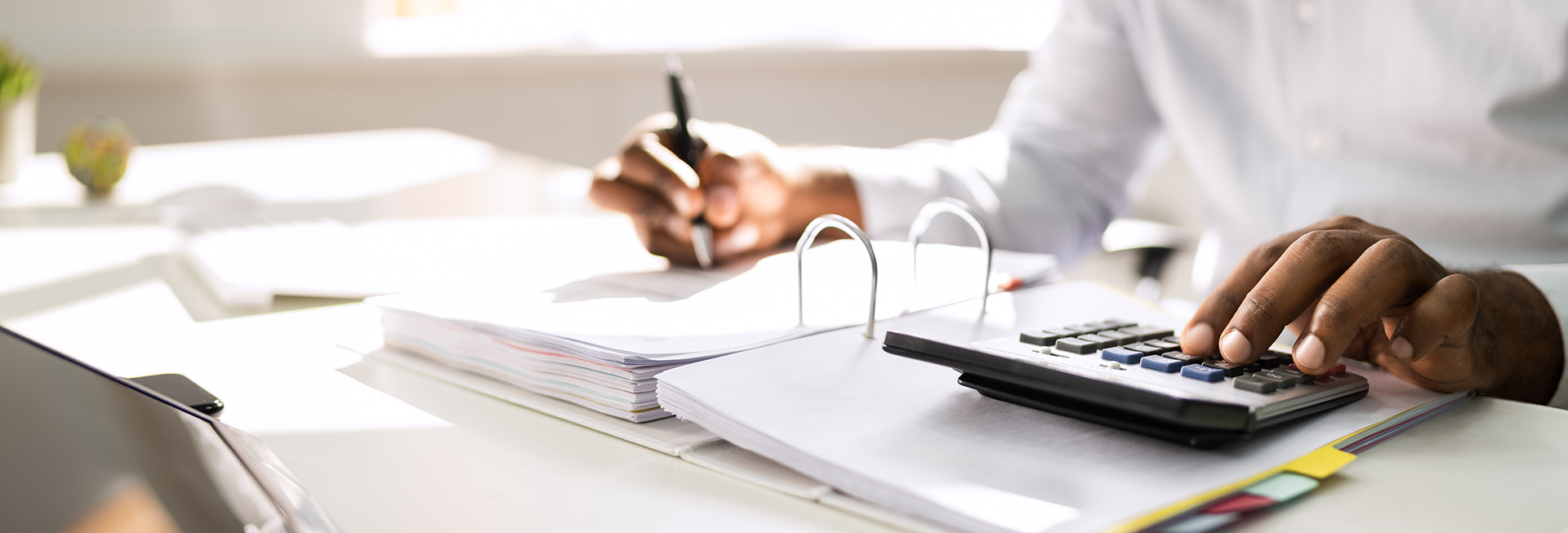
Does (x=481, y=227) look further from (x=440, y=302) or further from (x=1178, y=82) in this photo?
(x=1178, y=82)

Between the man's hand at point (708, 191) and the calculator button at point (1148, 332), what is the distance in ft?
1.21

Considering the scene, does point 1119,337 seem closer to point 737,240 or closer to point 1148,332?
point 1148,332

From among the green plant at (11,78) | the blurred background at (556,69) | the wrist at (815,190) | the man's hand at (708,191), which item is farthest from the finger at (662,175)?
the blurred background at (556,69)

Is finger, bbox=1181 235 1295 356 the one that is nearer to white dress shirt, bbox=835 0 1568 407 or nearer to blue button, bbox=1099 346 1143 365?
blue button, bbox=1099 346 1143 365

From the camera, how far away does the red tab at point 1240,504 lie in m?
0.33

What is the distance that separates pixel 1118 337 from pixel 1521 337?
0.25m

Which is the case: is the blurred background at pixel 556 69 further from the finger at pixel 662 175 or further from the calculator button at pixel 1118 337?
the calculator button at pixel 1118 337

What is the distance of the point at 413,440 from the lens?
17.7 inches

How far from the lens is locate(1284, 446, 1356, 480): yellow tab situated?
0.36 m

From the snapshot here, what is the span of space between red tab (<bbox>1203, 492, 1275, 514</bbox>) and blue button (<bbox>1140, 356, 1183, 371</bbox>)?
8 cm

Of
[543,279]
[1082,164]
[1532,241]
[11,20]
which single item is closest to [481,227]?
[543,279]

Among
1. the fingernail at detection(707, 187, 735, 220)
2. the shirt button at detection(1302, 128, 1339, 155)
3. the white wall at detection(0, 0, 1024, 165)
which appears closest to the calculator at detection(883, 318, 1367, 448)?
the fingernail at detection(707, 187, 735, 220)

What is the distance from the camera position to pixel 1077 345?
44cm

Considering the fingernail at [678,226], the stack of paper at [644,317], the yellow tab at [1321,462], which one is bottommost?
the yellow tab at [1321,462]
